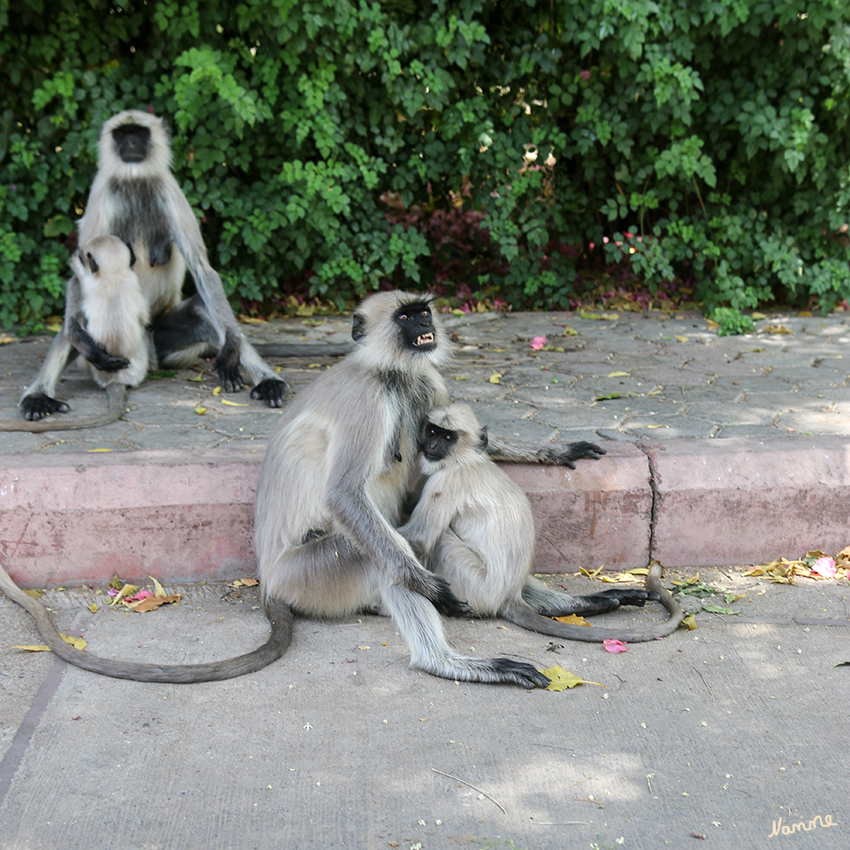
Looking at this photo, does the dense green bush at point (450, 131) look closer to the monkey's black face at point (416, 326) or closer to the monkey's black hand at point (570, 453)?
the monkey's black face at point (416, 326)

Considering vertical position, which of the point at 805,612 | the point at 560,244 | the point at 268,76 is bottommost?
the point at 805,612

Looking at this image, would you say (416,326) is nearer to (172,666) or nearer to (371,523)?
(371,523)

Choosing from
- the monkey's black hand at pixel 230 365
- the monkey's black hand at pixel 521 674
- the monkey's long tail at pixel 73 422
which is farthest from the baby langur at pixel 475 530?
the monkey's black hand at pixel 230 365

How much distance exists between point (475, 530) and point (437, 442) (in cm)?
29

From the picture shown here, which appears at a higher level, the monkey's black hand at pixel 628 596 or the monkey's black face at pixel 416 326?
the monkey's black face at pixel 416 326

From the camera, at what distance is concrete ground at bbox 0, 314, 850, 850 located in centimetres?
198

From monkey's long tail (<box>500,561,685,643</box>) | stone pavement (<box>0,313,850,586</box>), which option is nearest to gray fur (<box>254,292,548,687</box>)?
monkey's long tail (<box>500,561,685,643</box>)

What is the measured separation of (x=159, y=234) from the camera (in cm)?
473

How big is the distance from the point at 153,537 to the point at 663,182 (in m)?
4.30

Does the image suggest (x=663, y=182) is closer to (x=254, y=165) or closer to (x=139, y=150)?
(x=254, y=165)

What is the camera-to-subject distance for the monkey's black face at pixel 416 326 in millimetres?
2770

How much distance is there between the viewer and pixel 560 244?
6820 millimetres

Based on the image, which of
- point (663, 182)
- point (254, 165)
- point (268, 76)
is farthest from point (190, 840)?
point (663, 182)

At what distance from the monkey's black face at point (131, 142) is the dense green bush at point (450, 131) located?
1.69ft
